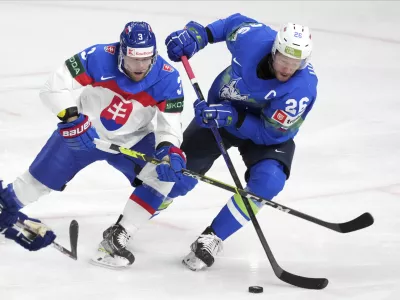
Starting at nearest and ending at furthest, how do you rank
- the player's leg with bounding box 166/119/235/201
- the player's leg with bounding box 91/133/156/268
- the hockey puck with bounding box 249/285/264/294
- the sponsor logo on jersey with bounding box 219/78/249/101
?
1. the hockey puck with bounding box 249/285/264/294
2. the player's leg with bounding box 91/133/156/268
3. the sponsor logo on jersey with bounding box 219/78/249/101
4. the player's leg with bounding box 166/119/235/201

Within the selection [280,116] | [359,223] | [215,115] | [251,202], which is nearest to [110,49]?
[215,115]

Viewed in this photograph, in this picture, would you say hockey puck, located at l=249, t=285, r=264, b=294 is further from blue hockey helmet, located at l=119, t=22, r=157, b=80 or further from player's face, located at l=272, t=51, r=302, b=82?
blue hockey helmet, located at l=119, t=22, r=157, b=80

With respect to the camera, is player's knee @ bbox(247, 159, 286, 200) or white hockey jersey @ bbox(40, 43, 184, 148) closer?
white hockey jersey @ bbox(40, 43, 184, 148)

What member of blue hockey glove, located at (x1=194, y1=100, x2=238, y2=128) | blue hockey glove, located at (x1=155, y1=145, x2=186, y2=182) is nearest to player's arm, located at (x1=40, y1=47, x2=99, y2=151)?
blue hockey glove, located at (x1=155, y1=145, x2=186, y2=182)

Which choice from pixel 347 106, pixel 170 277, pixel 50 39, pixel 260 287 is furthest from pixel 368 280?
pixel 50 39

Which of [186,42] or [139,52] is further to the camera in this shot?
[186,42]

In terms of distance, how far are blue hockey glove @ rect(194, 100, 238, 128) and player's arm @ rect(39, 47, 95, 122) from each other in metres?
0.51

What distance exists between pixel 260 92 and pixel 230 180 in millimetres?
1106

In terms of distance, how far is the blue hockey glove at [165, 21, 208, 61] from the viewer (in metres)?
4.58

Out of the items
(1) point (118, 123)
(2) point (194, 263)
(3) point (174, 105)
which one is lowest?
(2) point (194, 263)

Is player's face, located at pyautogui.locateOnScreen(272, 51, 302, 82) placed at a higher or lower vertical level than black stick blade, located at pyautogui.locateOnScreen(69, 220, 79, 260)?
higher

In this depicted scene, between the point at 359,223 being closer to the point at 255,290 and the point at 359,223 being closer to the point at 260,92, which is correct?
the point at 255,290

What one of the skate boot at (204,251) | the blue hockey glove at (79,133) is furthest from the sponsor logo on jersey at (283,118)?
the blue hockey glove at (79,133)

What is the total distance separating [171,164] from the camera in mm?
4102
